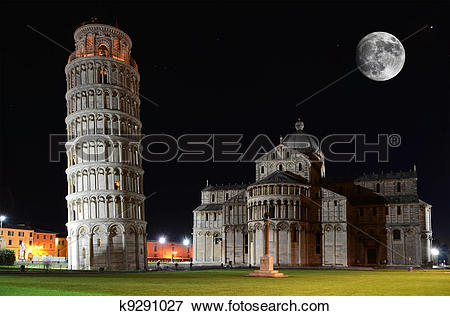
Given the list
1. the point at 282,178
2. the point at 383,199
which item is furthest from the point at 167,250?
the point at 282,178

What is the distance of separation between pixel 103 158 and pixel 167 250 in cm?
9521

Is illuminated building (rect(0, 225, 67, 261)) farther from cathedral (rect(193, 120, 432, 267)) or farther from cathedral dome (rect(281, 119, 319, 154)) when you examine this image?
cathedral dome (rect(281, 119, 319, 154))

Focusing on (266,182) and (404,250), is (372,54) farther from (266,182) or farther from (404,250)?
(404,250)

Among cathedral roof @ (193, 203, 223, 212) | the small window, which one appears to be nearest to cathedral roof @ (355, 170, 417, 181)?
the small window

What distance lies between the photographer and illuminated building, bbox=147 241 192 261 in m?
152

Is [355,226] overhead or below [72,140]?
below

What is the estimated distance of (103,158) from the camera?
64625mm

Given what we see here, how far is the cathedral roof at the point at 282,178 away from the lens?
258 ft

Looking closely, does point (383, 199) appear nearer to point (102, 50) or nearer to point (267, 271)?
point (267, 271)

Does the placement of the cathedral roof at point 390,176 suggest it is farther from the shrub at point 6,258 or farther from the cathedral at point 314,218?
the shrub at point 6,258

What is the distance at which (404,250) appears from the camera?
282 feet

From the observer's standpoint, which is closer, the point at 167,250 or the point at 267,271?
the point at 267,271
